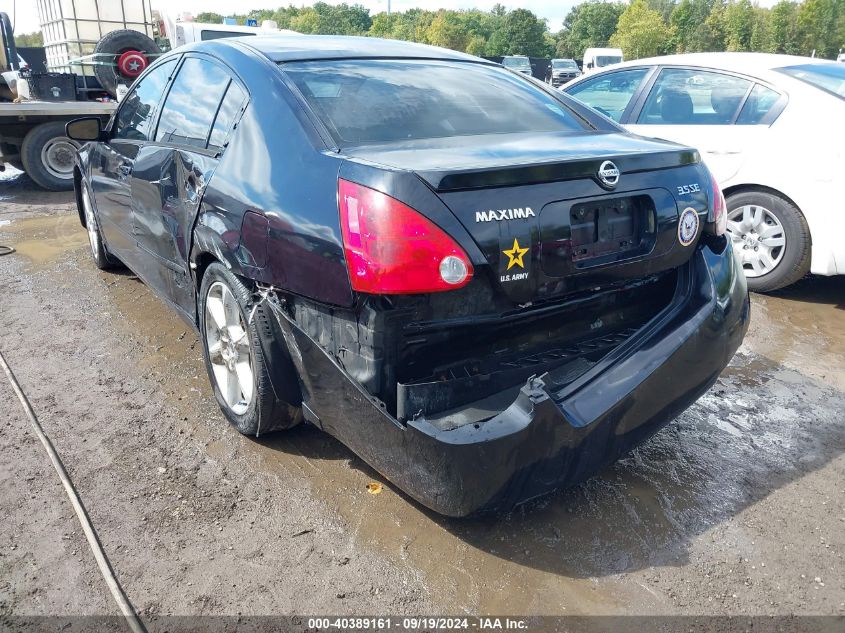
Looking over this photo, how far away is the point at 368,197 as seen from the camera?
203 cm

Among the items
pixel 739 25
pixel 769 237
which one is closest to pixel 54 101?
pixel 769 237

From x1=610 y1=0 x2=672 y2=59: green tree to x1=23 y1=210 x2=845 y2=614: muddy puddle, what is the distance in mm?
62312

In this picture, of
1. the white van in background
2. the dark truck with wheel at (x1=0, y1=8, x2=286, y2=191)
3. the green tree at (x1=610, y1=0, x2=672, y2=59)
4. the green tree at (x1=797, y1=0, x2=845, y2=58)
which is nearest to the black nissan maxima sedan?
the dark truck with wheel at (x1=0, y1=8, x2=286, y2=191)

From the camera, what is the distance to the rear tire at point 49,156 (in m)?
8.70

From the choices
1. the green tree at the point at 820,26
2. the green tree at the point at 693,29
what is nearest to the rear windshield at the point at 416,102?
the green tree at the point at 693,29

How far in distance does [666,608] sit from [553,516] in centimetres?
52

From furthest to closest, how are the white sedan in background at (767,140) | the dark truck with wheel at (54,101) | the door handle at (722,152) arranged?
1. the dark truck with wheel at (54,101)
2. the door handle at (722,152)
3. the white sedan in background at (767,140)

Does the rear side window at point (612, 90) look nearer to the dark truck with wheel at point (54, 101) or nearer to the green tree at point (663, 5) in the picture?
the dark truck with wheel at point (54, 101)

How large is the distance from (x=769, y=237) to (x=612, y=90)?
190 cm

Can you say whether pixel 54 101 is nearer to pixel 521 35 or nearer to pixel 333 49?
pixel 333 49

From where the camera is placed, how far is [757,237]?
4738mm

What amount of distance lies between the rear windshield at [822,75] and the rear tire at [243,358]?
4.18 metres

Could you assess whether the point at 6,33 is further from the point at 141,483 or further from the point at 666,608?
the point at 666,608

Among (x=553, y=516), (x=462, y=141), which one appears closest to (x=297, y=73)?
(x=462, y=141)
